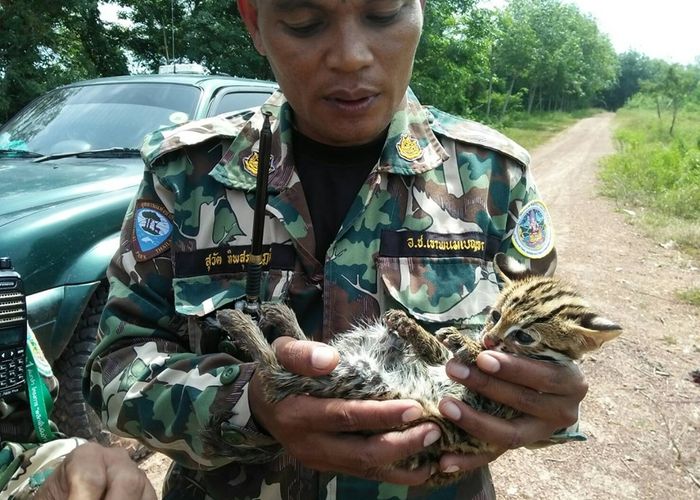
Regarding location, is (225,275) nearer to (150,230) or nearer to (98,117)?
(150,230)

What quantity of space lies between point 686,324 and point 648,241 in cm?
426

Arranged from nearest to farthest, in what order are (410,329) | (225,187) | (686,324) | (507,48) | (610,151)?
(410,329) < (225,187) < (686,324) < (610,151) < (507,48)

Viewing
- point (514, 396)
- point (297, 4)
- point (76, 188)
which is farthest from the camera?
point (76, 188)

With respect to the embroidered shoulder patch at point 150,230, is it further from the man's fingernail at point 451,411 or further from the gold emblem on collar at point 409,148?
the man's fingernail at point 451,411

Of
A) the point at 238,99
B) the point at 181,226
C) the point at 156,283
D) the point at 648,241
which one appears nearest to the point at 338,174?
the point at 181,226

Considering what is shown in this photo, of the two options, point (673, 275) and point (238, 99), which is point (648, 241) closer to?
point (673, 275)

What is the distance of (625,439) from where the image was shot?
14.1ft

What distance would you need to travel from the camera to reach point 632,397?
16.0 ft

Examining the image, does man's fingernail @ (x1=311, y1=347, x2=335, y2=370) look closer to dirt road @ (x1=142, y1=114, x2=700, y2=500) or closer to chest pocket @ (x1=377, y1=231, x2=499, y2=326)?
chest pocket @ (x1=377, y1=231, x2=499, y2=326)

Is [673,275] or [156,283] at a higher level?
[156,283]

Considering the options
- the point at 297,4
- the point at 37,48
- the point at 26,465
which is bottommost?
the point at 26,465

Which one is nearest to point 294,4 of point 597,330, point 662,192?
point 597,330

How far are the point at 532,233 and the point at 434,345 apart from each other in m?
0.50

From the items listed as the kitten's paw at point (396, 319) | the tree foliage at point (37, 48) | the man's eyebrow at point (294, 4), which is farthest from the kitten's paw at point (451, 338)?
the tree foliage at point (37, 48)
